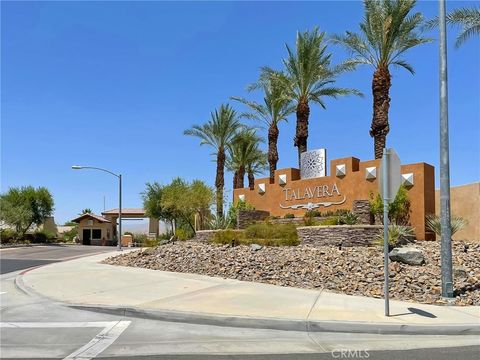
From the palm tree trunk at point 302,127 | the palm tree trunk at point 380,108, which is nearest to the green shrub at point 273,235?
the palm tree trunk at point 380,108

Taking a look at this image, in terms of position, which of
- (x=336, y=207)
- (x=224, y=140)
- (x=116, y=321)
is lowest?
(x=116, y=321)

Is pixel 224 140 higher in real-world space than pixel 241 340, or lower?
higher

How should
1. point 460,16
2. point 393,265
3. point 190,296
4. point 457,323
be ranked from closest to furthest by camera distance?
point 457,323 → point 190,296 → point 393,265 → point 460,16

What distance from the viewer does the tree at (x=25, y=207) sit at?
55.9 meters

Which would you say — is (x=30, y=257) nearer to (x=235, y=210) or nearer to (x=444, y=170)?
(x=235, y=210)

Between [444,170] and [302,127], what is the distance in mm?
18499

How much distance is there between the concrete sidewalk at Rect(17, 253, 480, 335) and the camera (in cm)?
834

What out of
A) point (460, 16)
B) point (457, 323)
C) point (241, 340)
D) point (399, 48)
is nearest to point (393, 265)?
point (457, 323)

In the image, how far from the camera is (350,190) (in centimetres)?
2434

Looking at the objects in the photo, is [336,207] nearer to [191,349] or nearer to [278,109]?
[278,109]

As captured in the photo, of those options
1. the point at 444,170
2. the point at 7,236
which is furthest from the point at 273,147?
the point at 7,236

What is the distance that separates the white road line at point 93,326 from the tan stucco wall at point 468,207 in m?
16.8

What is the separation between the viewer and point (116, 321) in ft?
30.5

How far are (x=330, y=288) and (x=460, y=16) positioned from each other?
10989mm
